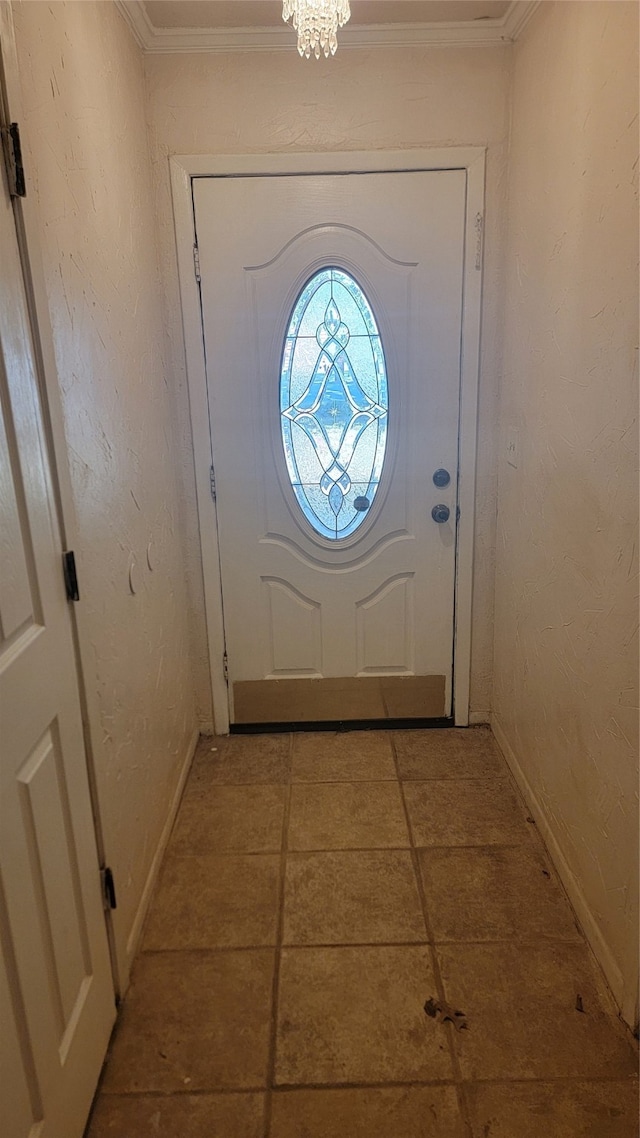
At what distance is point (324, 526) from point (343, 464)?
247mm

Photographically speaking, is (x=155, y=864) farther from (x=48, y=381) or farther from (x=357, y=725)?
(x=48, y=381)

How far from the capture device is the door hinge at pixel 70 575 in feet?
4.06

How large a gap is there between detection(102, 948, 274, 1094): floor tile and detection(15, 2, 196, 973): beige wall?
0.41 feet

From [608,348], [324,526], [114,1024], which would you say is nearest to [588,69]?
[608,348]

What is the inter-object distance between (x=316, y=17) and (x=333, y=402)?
1082mm

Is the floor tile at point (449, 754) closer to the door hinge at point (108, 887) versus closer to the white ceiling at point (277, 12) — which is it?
the door hinge at point (108, 887)

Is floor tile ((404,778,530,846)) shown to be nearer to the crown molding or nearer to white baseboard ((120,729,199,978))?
white baseboard ((120,729,199,978))

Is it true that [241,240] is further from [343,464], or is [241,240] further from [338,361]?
[343,464]

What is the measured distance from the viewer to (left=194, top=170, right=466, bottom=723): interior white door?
2189mm

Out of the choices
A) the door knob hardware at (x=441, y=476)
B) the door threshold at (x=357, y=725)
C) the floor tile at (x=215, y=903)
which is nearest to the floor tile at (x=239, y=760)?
the door threshold at (x=357, y=725)

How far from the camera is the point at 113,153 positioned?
1.70m

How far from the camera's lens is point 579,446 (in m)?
1.63

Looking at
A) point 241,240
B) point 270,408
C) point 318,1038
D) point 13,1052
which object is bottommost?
point 318,1038

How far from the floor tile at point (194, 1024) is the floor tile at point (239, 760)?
0.75 m
